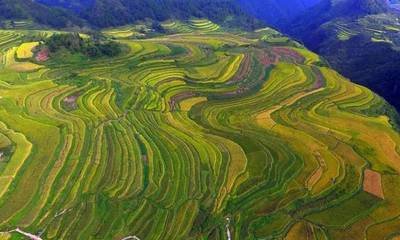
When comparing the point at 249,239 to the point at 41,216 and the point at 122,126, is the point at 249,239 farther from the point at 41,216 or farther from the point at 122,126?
the point at 122,126

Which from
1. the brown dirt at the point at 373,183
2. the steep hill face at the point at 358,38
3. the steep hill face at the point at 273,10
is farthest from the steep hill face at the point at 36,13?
the brown dirt at the point at 373,183

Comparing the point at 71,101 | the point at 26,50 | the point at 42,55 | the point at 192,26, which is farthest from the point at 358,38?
the point at 71,101

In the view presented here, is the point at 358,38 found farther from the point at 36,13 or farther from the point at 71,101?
the point at 71,101

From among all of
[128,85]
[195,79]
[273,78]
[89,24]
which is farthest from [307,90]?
[89,24]

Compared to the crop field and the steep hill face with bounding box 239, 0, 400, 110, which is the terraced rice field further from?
the crop field

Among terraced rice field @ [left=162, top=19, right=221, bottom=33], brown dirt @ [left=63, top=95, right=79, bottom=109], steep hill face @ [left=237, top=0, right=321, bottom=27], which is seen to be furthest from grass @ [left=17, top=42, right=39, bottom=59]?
steep hill face @ [left=237, top=0, right=321, bottom=27]

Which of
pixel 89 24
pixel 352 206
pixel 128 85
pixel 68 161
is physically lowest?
pixel 352 206
